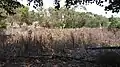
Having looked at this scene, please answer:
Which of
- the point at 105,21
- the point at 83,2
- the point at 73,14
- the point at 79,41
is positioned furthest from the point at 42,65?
the point at 105,21

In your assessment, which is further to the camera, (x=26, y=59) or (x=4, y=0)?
(x=4, y=0)

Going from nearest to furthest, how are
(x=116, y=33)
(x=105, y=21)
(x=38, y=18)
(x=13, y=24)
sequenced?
(x=116, y=33), (x=13, y=24), (x=38, y=18), (x=105, y=21)

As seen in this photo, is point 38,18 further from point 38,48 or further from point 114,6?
point 114,6

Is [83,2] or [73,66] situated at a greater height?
[83,2]

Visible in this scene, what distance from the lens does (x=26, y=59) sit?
10.2 meters

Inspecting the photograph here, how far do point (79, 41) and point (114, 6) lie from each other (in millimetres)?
8145

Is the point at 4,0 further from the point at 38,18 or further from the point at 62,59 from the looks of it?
the point at 38,18

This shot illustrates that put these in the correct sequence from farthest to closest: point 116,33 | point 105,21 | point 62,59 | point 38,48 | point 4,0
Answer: point 105,21 < point 116,33 < point 38,48 < point 4,0 < point 62,59

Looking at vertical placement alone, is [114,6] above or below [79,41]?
above

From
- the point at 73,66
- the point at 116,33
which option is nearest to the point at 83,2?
the point at 73,66

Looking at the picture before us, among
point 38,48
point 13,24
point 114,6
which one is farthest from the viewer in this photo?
point 13,24

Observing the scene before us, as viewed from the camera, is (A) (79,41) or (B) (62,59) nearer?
(B) (62,59)

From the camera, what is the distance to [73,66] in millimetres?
9281

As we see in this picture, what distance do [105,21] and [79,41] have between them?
1711cm
